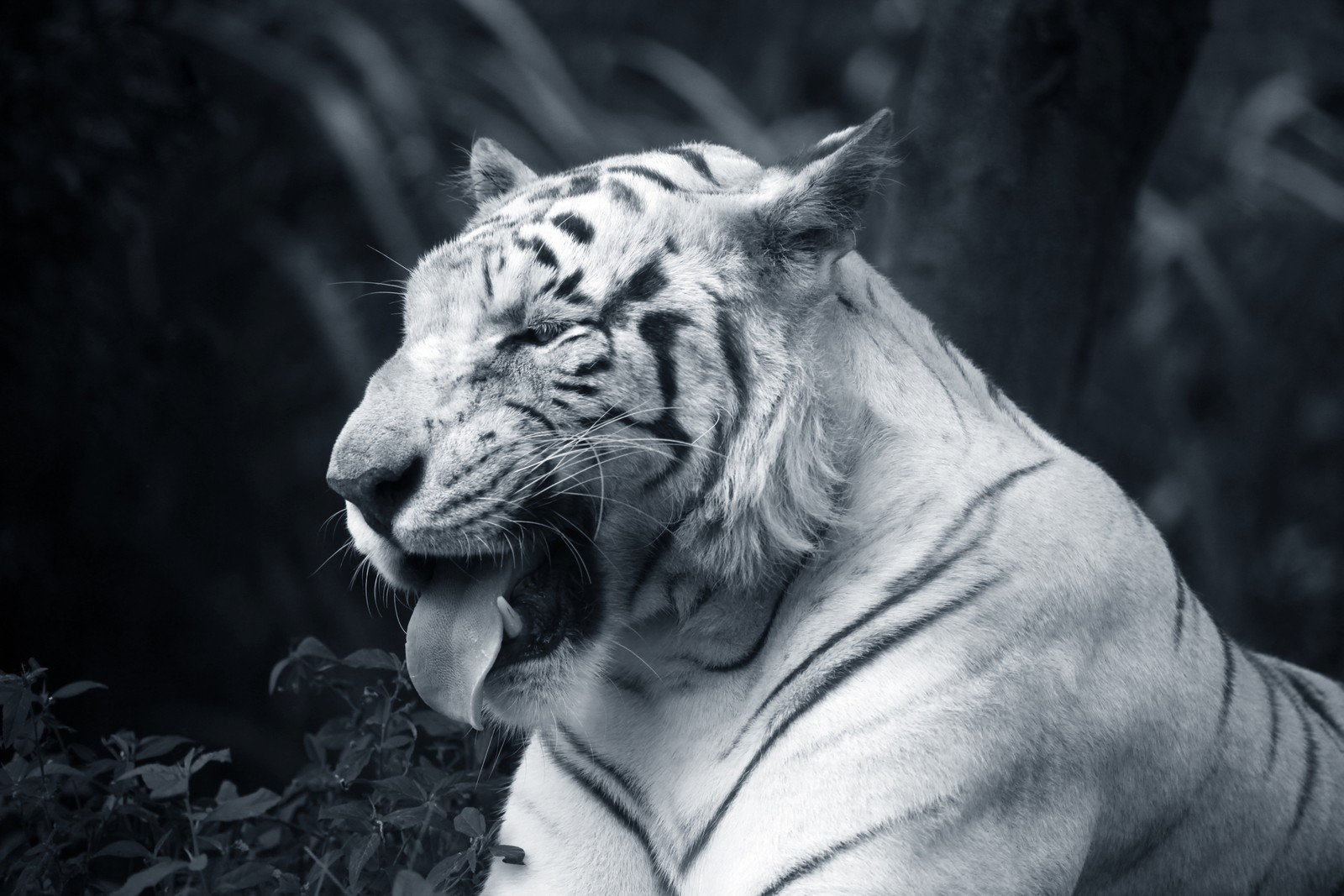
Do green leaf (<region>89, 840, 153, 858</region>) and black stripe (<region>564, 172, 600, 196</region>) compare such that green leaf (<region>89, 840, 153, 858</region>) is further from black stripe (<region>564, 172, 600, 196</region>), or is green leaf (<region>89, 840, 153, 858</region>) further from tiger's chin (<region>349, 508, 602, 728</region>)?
black stripe (<region>564, 172, 600, 196</region>)

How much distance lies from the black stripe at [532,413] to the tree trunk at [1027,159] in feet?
5.46

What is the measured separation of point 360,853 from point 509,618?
48 cm

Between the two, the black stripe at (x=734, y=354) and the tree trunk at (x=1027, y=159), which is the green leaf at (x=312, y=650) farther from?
the tree trunk at (x=1027, y=159)

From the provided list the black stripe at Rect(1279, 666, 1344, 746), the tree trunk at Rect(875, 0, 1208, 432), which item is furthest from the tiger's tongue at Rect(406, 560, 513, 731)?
the tree trunk at Rect(875, 0, 1208, 432)

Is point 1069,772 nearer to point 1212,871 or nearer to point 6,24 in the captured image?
point 1212,871

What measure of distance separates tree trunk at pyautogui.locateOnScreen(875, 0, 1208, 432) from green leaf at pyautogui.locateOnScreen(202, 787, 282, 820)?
1.97 meters

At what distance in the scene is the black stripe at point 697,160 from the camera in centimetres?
222

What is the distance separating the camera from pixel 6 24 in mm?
3701

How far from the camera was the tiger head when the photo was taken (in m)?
1.89

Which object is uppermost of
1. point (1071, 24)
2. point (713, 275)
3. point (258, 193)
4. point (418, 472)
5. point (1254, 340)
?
point (1071, 24)

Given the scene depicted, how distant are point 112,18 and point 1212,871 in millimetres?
3694

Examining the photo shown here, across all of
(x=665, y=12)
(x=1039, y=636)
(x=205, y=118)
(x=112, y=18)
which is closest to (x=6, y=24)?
(x=112, y=18)

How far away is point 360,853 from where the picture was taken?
204cm

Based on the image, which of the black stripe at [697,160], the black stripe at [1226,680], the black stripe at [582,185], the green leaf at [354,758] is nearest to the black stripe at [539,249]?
the black stripe at [582,185]
